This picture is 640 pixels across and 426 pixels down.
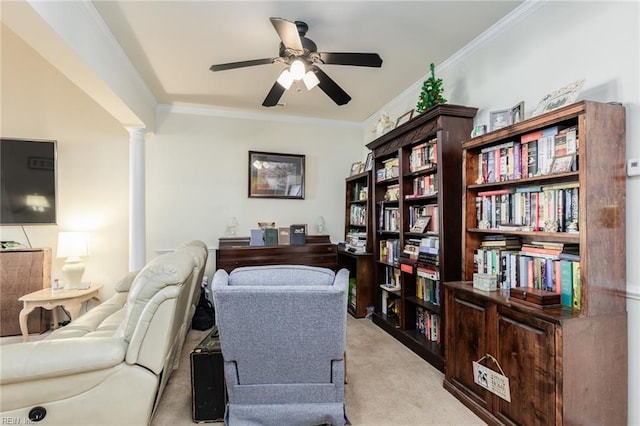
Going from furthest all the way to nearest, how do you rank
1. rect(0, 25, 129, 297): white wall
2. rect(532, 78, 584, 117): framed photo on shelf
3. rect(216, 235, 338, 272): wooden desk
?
rect(216, 235, 338, 272): wooden desk
rect(0, 25, 129, 297): white wall
rect(532, 78, 584, 117): framed photo on shelf

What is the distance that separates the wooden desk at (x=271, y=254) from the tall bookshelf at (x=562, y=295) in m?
2.24

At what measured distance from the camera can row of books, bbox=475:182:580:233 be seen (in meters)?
1.67

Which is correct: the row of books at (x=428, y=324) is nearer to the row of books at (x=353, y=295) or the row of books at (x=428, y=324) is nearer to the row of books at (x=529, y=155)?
the row of books at (x=353, y=295)

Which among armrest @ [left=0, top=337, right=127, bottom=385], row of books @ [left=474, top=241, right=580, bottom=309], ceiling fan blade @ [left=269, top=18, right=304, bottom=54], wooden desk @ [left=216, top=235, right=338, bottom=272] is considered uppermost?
ceiling fan blade @ [left=269, top=18, right=304, bottom=54]

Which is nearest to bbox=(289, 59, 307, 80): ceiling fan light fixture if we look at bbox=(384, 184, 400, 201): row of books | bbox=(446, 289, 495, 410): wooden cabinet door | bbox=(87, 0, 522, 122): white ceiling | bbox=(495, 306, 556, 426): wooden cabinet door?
bbox=(87, 0, 522, 122): white ceiling

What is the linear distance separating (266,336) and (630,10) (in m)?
2.58

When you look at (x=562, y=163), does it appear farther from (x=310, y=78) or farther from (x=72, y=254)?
(x=72, y=254)

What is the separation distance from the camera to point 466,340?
2.03 meters

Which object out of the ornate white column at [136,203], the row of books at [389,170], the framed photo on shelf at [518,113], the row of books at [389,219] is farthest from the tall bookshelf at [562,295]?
the ornate white column at [136,203]

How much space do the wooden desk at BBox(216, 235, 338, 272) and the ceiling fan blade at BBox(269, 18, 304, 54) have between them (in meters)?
2.44

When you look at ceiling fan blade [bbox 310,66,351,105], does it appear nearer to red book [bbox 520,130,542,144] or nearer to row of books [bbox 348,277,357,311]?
red book [bbox 520,130,542,144]

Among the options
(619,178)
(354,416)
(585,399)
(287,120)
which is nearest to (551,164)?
(619,178)

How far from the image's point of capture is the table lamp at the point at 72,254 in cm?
328

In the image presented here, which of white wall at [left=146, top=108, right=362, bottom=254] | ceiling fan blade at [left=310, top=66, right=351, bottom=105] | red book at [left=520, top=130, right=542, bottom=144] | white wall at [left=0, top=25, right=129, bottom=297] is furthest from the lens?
white wall at [left=146, top=108, right=362, bottom=254]
